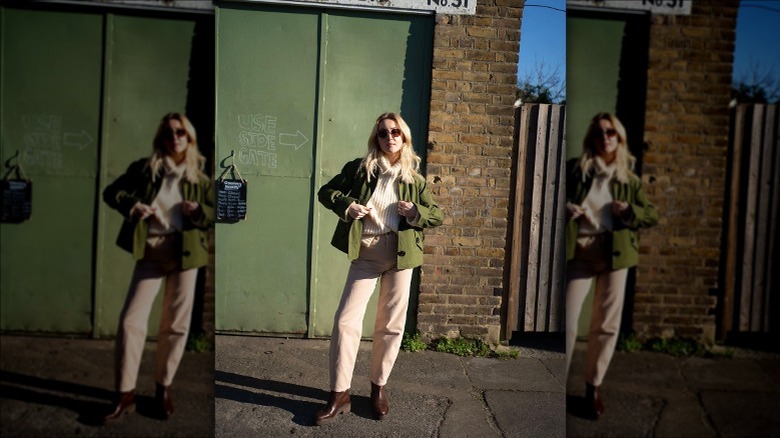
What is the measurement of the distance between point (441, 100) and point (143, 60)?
2.13m

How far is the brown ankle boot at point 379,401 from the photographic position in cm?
275

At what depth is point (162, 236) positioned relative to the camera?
3.59 feet

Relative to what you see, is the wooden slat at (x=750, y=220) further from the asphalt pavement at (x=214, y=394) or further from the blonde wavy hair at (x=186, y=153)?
the blonde wavy hair at (x=186, y=153)

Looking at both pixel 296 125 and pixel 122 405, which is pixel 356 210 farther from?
pixel 122 405

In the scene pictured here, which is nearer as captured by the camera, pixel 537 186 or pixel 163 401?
pixel 163 401

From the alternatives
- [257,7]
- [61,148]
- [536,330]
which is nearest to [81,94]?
[61,148]

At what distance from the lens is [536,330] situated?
3.69m

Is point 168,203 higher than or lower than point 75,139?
lower

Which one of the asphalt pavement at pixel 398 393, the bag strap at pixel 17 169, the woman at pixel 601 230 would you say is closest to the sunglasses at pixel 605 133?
the woman at pixel 601 230

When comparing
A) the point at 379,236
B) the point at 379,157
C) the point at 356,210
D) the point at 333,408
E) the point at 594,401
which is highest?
the point at 379,157

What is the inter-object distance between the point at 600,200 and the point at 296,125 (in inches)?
93.7

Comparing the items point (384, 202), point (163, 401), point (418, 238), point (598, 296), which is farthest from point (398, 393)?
point (598, 296)

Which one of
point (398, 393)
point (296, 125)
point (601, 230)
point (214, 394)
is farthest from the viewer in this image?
point (296, 125)

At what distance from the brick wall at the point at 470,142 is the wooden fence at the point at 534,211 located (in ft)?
0.74
